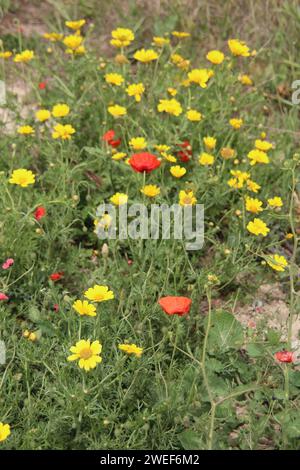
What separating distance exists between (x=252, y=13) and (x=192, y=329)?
2.34 meters

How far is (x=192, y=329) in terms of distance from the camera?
8.98 ft

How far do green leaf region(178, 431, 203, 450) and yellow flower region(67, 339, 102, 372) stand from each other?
1.18 ft

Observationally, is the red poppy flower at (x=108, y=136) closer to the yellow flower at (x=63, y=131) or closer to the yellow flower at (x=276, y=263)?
the yellow flower at (x=63, y=131)

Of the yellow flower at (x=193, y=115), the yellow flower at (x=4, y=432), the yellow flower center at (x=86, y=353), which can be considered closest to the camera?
the yellow flower at (x=4, y=432)

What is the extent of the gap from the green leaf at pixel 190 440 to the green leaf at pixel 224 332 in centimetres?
38

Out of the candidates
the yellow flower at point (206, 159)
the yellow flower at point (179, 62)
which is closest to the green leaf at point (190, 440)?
the yellow flower at point (206, 159)

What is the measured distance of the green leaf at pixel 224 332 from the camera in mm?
2490

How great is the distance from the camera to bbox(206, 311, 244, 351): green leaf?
98.0 inches

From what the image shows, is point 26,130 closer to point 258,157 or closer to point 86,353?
point 258,157

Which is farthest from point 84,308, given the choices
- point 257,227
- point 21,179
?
point 257,227

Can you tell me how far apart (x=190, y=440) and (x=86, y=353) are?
424 mm

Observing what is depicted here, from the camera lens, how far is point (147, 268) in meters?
2.91

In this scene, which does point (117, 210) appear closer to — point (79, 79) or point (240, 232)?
point (240, 232)
